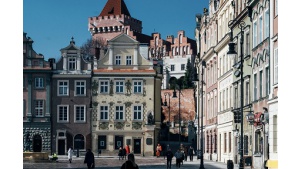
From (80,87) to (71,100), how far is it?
973mm

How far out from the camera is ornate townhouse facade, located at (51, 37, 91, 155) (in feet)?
153

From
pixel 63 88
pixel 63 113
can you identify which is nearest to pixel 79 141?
pixel 63 113

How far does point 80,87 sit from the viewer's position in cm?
4781

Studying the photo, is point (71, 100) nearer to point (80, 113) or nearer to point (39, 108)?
point (80, 113)

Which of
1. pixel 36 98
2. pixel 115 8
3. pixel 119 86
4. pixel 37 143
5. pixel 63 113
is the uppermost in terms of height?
pixel 115 8

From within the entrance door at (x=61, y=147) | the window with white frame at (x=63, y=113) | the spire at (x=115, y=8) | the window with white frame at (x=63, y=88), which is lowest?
the entrance door at (x=61, y=147)

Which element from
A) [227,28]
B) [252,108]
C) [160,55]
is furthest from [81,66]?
[160,55]

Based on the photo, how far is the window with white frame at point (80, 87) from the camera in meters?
47.7

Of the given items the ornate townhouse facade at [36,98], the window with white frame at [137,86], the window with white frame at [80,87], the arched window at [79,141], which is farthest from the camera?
the window with white frame at [80,87]

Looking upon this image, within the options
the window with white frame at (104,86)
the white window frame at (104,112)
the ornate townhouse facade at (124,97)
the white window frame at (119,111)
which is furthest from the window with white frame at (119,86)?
the white window frame at (104,112)

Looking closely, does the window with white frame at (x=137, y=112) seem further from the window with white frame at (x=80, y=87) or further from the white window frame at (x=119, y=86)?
the window with white frame at (x=80, y=87)

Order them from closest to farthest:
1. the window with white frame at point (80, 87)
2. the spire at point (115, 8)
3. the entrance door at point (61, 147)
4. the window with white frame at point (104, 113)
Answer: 1. the entrance door at point (61, 147)
2. the window with white frame at point (104, 113)
3. the window with white frame at point (80, 87)
4. the spire at point (115, 8)

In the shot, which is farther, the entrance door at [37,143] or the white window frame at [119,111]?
the white window frame at [119,111]

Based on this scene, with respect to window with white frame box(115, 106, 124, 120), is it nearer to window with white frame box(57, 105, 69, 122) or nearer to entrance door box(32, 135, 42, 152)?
window with white frame box(57, 105, 69, 122)
